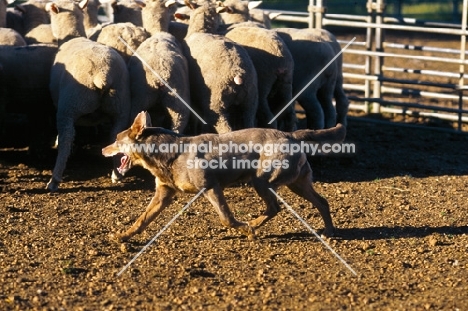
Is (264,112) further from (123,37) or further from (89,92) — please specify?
(89,92)

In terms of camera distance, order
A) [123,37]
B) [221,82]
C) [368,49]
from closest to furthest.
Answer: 1. [221,82]
2. [123,37]
3. [368,49]

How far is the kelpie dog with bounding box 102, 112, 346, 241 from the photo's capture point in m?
8.07

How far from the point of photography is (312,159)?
11930 mm

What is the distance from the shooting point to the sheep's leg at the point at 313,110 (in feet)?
39.5

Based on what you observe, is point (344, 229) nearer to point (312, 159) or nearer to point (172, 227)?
point (172, 227)

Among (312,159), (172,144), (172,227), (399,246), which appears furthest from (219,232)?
(312,159)

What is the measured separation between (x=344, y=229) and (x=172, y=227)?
150cm

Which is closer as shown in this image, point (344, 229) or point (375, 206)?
point (344, 229)

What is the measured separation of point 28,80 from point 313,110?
133 inches

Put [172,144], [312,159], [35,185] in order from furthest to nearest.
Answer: [312,159] → [35,185] → [172,144]

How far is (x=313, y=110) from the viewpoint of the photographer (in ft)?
39.5

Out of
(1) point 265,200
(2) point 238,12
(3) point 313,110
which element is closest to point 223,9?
(2) point 238,12

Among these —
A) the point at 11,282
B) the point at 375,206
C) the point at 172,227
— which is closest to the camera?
the point at 11,282

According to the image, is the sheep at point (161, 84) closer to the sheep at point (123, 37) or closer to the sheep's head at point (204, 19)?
the sheep at point (123, 37)
